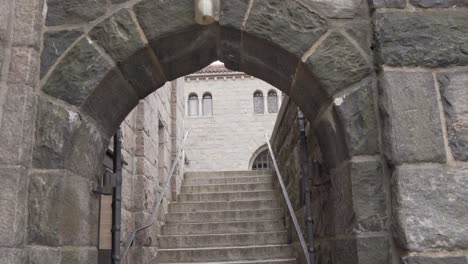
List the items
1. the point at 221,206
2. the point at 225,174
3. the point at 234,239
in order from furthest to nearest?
the point at 225,174
the point at 221,206
the point at 234,239

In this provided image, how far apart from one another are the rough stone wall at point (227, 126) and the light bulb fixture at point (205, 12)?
1470cm

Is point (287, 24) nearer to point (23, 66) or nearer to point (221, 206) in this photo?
point (23, 66)

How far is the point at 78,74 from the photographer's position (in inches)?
86.0

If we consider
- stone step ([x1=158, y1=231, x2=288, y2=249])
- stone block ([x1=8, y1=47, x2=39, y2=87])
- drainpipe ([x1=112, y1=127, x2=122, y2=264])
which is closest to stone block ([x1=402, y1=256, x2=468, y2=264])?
drainpipe ([x1=112, y1=127, x2=122, y2=264])

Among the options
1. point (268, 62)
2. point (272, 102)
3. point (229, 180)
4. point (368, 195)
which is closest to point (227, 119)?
point (272, 102)

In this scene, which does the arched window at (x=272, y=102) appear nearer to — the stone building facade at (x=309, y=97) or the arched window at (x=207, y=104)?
the arched window at (x=207, y=104)

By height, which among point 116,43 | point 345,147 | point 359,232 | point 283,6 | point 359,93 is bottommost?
point 359,232

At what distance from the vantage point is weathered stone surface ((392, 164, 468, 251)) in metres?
1.84

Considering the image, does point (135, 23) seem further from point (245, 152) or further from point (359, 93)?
point (245, 152)

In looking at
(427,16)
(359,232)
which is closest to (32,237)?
(359,232)

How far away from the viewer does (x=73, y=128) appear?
2162 mm

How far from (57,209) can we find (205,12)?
109 centimetres

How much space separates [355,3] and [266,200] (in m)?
4.52

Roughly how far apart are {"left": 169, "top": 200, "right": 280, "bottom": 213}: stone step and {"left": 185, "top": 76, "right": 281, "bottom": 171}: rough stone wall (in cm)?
999
